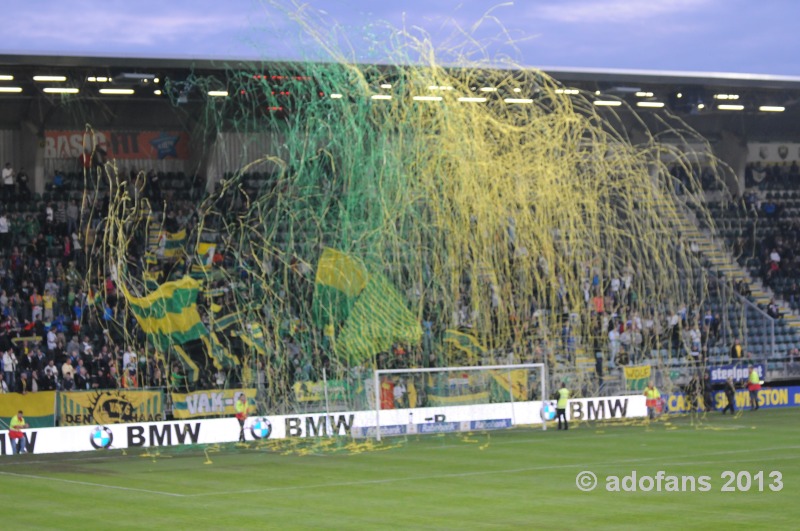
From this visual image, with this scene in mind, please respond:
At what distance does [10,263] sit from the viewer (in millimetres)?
40938

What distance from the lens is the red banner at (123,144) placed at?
155ft

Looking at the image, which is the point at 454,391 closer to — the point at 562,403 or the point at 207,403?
the point at 562,403

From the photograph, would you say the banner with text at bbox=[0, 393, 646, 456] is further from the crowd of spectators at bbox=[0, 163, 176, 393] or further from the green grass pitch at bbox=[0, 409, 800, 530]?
the crowd of spectators at bbox=[0, 163, 176, 393]

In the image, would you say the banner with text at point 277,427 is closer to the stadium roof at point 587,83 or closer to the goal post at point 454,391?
the goal post at point 454,391

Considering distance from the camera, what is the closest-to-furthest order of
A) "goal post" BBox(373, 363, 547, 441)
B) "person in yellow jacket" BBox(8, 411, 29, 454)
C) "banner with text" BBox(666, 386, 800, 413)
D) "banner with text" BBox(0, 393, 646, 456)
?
"person in yellow jacket" BBox(8, 411, 29, 454) < "banner with text" BBox(0, 393, 646, 456) < "goal post" BBox(373, 363, 547, 441) < "banner with text" BBox(666, 386, 800, 413)

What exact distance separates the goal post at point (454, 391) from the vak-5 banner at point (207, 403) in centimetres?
400

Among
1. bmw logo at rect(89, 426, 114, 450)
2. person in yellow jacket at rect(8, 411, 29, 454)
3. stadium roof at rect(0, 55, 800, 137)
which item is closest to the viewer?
person in yellow jacket at rect(8, 411, 29, 454)

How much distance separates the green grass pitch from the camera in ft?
64.1

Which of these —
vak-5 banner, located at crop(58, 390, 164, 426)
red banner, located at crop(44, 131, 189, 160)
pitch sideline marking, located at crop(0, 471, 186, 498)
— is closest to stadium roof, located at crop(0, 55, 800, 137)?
red banner, located at crop(44, 131, 189, 160)

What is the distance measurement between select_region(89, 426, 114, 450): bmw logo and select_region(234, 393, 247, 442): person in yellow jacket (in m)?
3.07

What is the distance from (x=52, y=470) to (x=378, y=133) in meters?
10.6

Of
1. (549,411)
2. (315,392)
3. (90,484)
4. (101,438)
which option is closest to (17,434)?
(101,438)

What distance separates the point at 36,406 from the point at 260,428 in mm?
5961

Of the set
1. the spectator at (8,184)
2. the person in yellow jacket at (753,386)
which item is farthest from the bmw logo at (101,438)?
the person in yellow jacket at (753,386)
